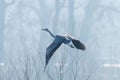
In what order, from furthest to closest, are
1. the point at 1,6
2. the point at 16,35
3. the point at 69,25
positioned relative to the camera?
1. the point at 1,6
2. the point at 16,35
3. the point at 69,25

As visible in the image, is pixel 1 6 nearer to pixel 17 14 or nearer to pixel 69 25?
pixel 17 14

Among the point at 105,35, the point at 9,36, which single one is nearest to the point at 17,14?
the point at 9,36

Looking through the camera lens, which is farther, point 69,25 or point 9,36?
point 9,36

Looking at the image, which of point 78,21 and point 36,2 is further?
point 36,2

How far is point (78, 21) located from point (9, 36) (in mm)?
5881

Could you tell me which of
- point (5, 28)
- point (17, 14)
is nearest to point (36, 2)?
point (17, 14)

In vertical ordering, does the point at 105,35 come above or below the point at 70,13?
below

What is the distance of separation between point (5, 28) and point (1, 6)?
3119 mm

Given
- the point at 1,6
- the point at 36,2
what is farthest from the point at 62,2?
the point at 1,6

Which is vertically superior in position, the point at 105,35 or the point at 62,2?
the point at 62,2

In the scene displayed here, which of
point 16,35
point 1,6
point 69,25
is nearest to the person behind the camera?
point 69,25

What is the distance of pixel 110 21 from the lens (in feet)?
140

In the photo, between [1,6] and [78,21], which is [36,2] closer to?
[1,6]

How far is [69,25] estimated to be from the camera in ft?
114
